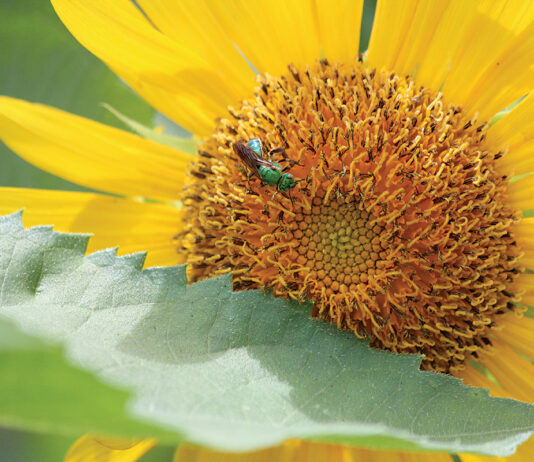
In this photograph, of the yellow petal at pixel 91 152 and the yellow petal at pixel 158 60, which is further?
the yellow petal at pixel 91 152

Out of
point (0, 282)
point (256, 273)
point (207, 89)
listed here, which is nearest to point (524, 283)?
point (256, 273)

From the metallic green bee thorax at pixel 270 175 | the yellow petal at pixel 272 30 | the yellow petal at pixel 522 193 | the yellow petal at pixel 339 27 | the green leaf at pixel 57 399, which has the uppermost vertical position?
the yellow petal at pixel 339 27

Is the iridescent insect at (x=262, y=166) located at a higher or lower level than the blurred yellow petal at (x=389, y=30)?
lower

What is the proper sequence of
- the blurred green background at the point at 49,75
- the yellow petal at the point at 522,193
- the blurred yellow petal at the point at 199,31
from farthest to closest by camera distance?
the blurred green background at the point at 49,75 < the blurred yellow petal at the point at 199,31 < the yellow petal at the point at 522,193

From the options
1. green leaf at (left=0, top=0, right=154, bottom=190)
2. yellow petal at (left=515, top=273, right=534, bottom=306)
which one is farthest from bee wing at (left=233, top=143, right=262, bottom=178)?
green leaf at (left=0, top=0, right=154, bottom=190)

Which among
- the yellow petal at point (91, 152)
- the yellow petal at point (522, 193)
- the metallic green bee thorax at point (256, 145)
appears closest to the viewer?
the metallic green bee thorax at point (256, 145)

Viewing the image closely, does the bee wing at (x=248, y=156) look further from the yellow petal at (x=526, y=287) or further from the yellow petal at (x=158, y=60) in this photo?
the yellow petal at (x=526, y=287)

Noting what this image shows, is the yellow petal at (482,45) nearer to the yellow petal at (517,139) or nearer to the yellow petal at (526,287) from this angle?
the yellow petal at (517,139)

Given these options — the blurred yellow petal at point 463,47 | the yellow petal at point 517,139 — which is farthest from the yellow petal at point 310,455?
the blurred yellow petal at point 463,47
